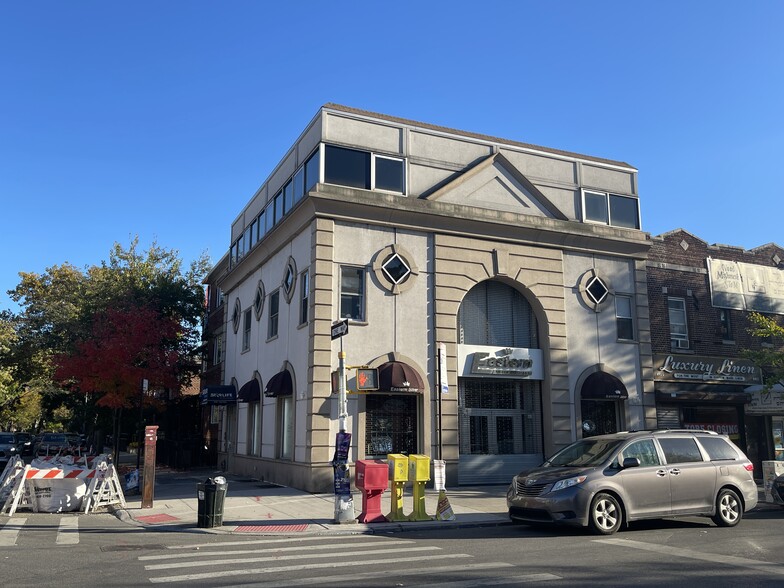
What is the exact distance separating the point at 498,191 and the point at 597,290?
4.75m

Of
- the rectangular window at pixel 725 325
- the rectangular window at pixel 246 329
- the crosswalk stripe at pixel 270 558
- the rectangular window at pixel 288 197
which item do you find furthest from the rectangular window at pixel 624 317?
the crosswalk stripe at pixel 270 558

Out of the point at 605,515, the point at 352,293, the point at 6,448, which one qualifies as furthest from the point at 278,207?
the point at 6,448

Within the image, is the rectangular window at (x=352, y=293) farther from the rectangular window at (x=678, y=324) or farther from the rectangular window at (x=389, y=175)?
the rectangular window at (x=678, y=324)

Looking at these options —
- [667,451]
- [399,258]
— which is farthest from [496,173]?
[667,451]

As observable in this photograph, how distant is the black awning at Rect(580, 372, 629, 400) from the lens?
21.3m

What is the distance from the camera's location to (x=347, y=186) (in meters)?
19.7

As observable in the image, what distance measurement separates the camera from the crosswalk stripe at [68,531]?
444 inches

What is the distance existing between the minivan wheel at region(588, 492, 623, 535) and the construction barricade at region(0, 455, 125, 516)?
1047cm

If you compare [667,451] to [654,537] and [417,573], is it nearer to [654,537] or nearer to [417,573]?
[654,537]

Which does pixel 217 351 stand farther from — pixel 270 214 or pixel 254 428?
pixel 270 214

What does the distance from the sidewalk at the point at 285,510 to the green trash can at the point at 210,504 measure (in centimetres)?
16

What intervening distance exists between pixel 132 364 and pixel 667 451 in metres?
21.6

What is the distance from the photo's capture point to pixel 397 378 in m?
18.6

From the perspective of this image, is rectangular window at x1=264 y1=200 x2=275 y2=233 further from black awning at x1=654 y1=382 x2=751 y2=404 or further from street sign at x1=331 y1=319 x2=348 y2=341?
black awning at x1=654 y1=382 x2=751 y2=404
